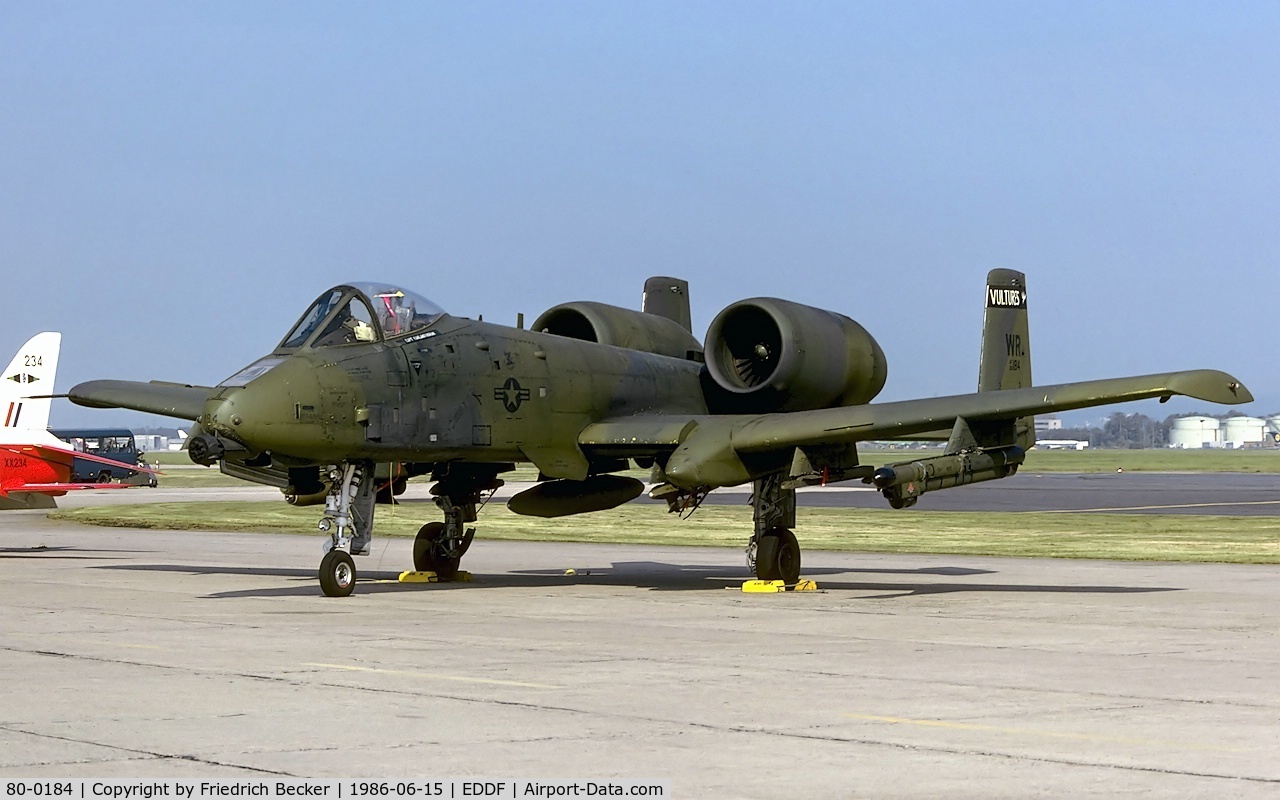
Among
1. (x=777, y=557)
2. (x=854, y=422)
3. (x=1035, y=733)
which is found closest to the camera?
(x=1035, y=733)

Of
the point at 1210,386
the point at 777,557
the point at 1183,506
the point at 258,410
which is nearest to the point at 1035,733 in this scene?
the point at 1210,386

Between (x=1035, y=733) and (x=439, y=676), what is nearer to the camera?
(x=1035, y=733)

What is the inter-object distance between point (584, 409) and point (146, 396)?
5.79m

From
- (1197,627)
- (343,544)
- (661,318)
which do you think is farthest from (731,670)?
(661,318)

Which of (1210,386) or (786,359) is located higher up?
(786,359)

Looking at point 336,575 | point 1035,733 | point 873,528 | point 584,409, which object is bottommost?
point 1035,733

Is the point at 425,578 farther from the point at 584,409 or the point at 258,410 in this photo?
the point at 258,410

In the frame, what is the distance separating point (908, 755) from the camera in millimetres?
7645

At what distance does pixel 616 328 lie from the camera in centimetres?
2280

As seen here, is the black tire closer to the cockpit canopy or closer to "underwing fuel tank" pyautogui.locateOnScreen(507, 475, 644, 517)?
the cockpit canopy

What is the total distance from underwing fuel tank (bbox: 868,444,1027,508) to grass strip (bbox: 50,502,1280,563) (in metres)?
7.70

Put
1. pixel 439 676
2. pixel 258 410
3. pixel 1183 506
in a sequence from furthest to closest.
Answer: pixel 1183 506 → pixel 258 410 → pixel 439 676

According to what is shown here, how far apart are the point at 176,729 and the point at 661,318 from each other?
16.3 meters

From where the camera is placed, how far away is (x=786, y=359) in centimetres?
2059
